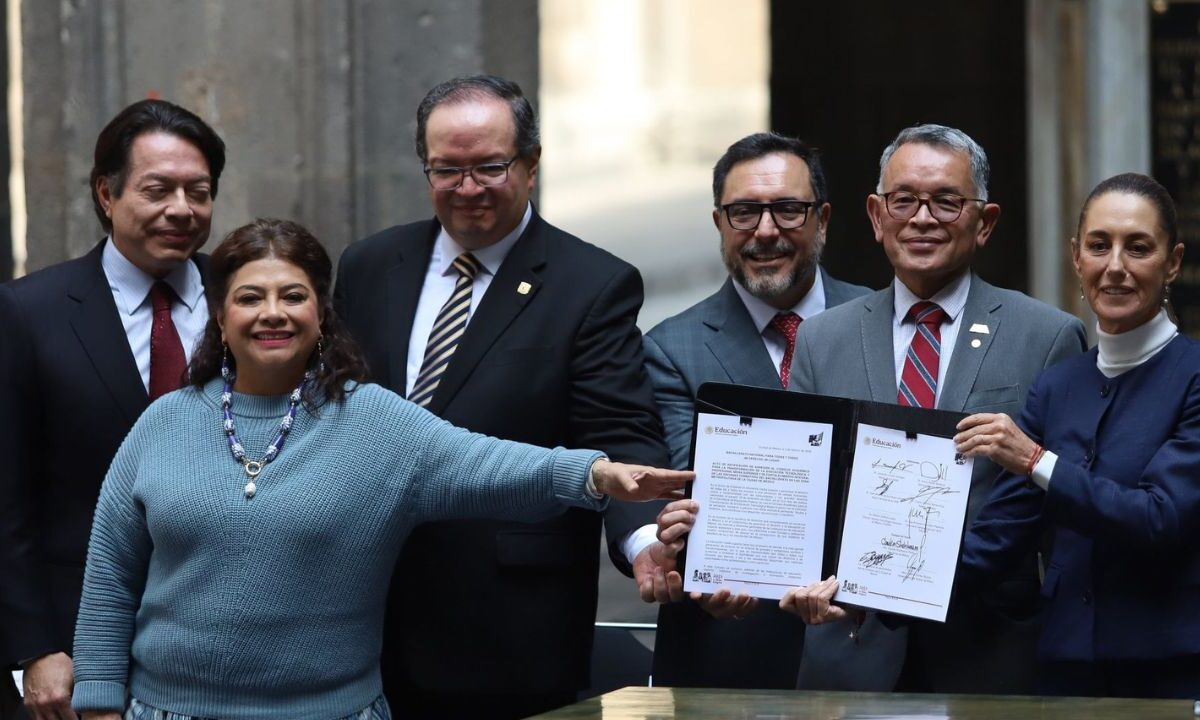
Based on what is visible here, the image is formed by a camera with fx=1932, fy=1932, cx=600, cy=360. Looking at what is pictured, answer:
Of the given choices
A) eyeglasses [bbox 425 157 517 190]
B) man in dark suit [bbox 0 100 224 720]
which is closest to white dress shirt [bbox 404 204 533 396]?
eyeglasses [bbox 425 157 517 190]

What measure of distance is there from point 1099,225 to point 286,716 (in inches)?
81.9

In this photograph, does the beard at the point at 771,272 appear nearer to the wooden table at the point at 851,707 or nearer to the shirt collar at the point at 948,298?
the shirt collar at the point at 948,298

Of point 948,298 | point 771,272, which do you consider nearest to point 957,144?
point 948,298

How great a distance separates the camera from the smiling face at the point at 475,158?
15.6 feet

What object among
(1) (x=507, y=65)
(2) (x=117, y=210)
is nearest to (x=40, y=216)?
(1) (x=507, y=65)

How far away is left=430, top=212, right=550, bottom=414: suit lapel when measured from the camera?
4.73 m

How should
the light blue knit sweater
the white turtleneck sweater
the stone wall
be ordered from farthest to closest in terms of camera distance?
the stone wall, the white turtleneck sweater, the light blue knit sweater

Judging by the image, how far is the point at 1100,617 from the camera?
4.22 m

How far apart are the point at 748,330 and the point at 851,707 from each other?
4.48 feet

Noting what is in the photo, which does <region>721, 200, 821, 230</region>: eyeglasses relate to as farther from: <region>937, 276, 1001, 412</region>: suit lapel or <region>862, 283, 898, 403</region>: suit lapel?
<region>937, 276, 1001, 412</region>: suit lapel

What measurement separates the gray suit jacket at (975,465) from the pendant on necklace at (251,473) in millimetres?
1346

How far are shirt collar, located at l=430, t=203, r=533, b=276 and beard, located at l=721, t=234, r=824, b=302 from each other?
1.74ft

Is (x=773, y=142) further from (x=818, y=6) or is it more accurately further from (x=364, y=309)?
(x=818, y=6)

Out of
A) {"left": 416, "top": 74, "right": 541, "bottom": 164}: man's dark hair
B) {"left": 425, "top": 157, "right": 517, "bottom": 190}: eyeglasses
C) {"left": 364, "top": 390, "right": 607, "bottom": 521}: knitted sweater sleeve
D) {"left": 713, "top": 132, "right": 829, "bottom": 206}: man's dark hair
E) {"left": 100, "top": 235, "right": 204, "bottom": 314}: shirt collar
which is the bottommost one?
{"left": 364, "top": 390, "right": 607, "bottom": 521}: knitted sweater sleeve
